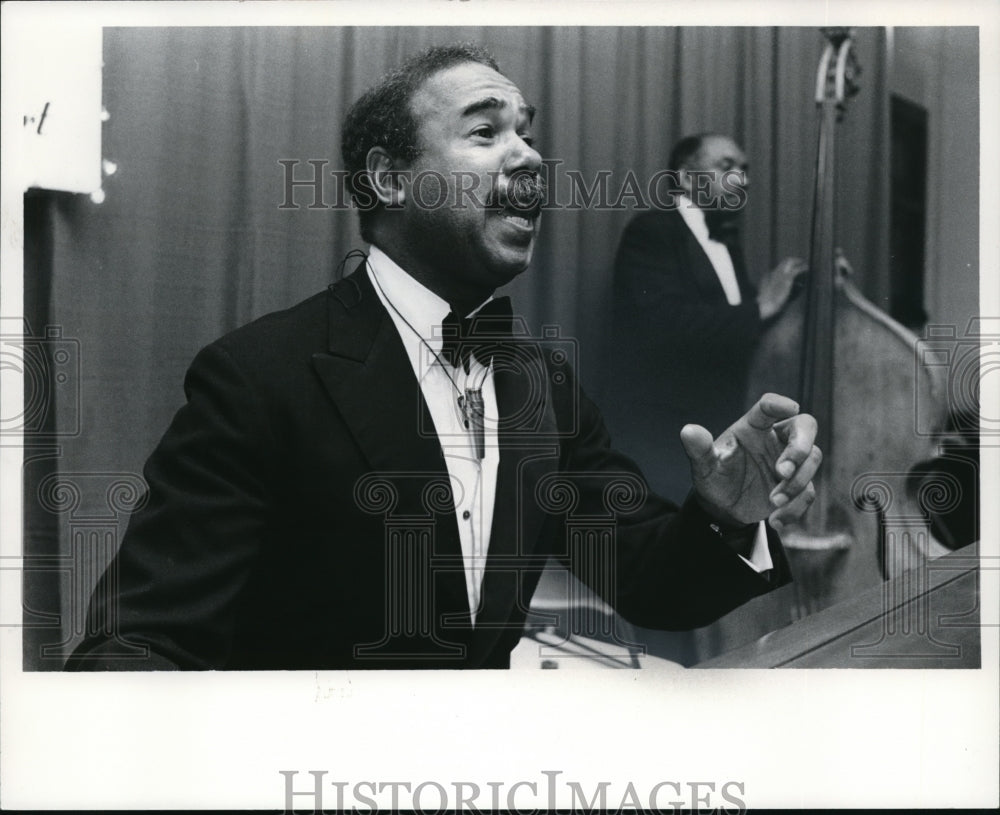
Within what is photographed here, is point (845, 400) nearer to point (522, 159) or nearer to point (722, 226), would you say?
point (722, 226)

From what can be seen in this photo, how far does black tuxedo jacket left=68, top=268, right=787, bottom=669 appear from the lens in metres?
3.49

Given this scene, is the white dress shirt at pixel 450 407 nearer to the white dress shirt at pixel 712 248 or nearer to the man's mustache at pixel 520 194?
the man's mustache at pixel 520 194

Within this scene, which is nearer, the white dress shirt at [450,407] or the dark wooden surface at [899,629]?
the white dress shirt at [450,407]

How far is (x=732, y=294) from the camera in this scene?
146 inches

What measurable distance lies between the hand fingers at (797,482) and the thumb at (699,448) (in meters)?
0.21

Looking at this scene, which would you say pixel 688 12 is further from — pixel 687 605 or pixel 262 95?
pixel 687 605

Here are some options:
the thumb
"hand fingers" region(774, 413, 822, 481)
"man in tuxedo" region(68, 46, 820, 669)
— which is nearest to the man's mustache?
"man in tuxedo" region(68, 46, 820, 669)

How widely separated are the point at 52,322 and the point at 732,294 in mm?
2098

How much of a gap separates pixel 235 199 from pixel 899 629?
244 cm

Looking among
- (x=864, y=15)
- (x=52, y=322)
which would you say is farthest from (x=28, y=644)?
(x=864, y=15)

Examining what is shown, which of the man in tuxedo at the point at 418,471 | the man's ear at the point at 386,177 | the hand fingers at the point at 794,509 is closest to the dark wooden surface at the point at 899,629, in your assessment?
the man in tuxedo at the point at 418,471

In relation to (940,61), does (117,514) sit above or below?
below

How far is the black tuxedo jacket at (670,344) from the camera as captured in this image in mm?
3674

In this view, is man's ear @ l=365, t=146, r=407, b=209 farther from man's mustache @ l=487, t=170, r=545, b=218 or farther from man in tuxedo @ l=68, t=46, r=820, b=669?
man's mustache @ l=487, t=170, r=545, b=218
